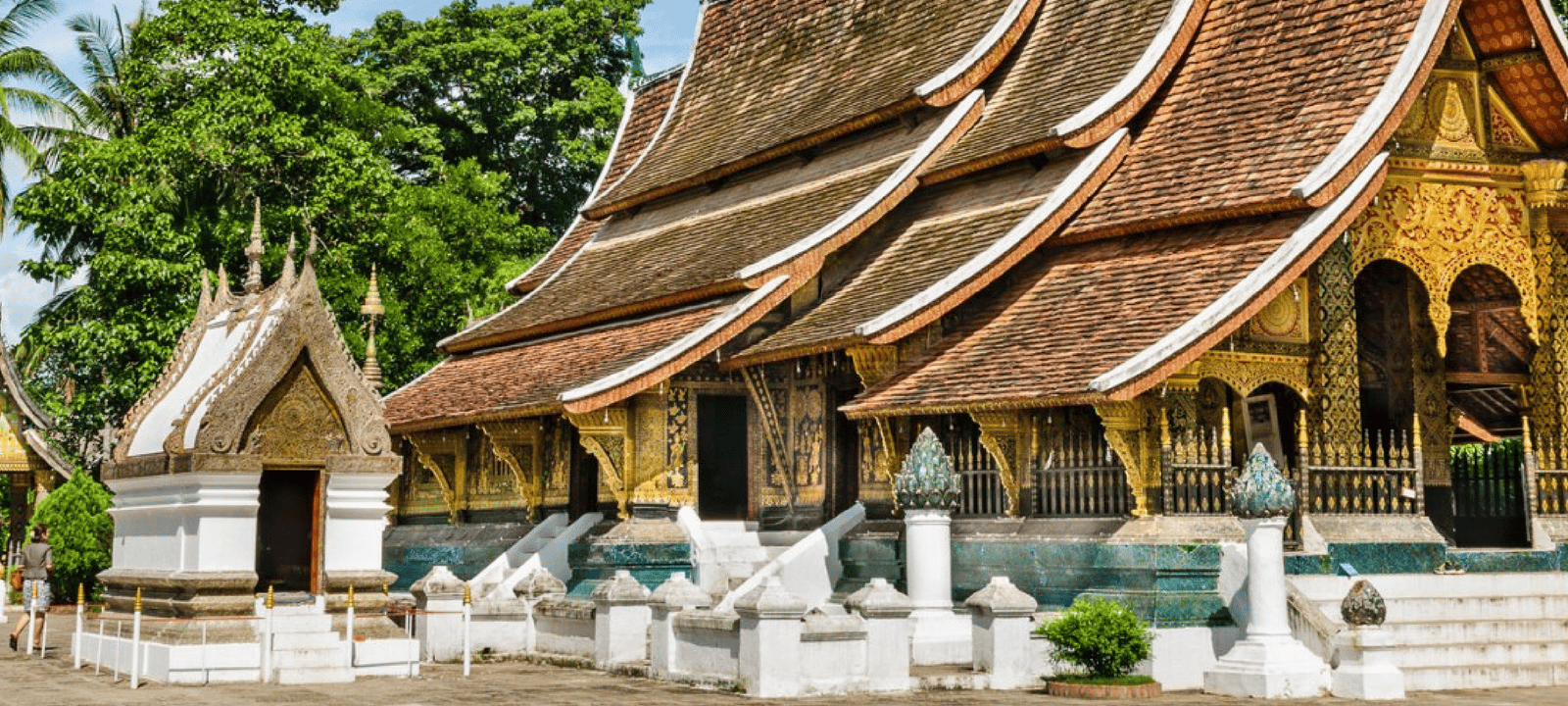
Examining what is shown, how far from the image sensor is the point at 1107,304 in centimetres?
1661

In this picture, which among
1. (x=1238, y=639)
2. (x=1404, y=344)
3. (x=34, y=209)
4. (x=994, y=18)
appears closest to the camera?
(x=1238, y=639)

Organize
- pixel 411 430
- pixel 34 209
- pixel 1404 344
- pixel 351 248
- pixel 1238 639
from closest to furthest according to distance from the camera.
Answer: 1. pixel 1238 639
2. pixel 1404 344
3. pixel 411 430
4. pixel 34 209
5. pixel 351 248

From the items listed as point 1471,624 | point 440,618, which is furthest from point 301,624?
point 1471,624

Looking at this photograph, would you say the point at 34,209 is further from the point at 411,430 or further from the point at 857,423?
the point at 857,423

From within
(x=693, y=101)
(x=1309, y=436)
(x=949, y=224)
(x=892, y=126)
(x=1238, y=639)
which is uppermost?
(x=693, y=101)

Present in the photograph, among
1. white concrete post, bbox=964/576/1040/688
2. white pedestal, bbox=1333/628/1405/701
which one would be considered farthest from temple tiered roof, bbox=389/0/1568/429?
white pedestal, bbox=1333/628/1405/701

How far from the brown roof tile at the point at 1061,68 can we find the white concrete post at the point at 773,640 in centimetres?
611

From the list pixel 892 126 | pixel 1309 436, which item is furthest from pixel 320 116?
pixel 1309 436

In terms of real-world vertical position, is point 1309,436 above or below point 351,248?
below

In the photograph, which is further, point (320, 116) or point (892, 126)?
point (320, 116)

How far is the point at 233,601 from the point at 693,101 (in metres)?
14.0

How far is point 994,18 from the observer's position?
69.7ft

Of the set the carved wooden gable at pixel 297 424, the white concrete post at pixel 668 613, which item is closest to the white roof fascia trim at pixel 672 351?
the white concrete post at pixel 668 613

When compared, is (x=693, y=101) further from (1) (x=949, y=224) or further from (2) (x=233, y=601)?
(2) (x=233, y=601)
